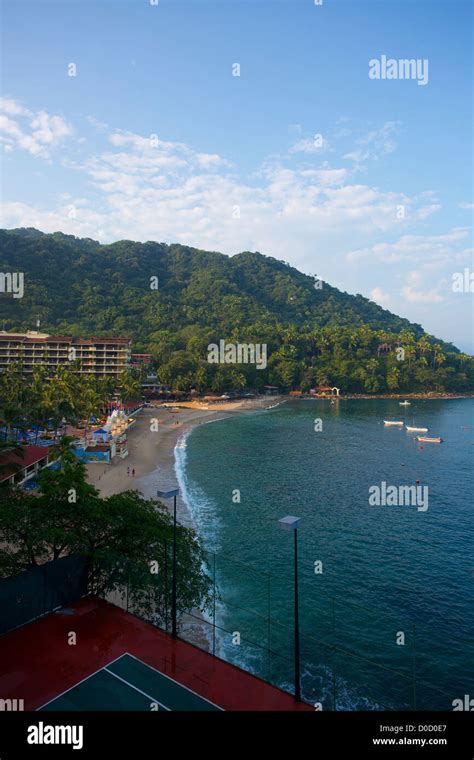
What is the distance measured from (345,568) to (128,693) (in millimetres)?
16523

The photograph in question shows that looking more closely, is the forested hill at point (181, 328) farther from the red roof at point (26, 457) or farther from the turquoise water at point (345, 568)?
the red roof at point (26, 457)

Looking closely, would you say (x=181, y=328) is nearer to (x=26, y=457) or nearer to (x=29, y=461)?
(x=26, y=457)

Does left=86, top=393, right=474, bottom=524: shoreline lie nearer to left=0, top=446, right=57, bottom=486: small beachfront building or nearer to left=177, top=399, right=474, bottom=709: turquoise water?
left=177, top=399, right=474, bottom=709: turquoise water

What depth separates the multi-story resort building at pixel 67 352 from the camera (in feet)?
340

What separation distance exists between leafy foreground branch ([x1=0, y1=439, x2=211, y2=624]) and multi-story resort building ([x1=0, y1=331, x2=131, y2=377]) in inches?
3413

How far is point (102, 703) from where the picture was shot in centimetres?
1313

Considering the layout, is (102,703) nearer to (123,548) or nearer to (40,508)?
(123,548)

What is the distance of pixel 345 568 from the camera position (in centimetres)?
2723

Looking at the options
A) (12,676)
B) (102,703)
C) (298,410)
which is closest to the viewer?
(102,703)

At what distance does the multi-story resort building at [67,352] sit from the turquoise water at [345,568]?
1992 inches

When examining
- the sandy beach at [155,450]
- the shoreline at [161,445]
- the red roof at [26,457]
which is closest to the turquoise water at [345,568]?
the shoreline at [161,445]

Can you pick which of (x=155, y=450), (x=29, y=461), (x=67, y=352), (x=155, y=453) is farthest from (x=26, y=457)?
(x=67, y=352)
